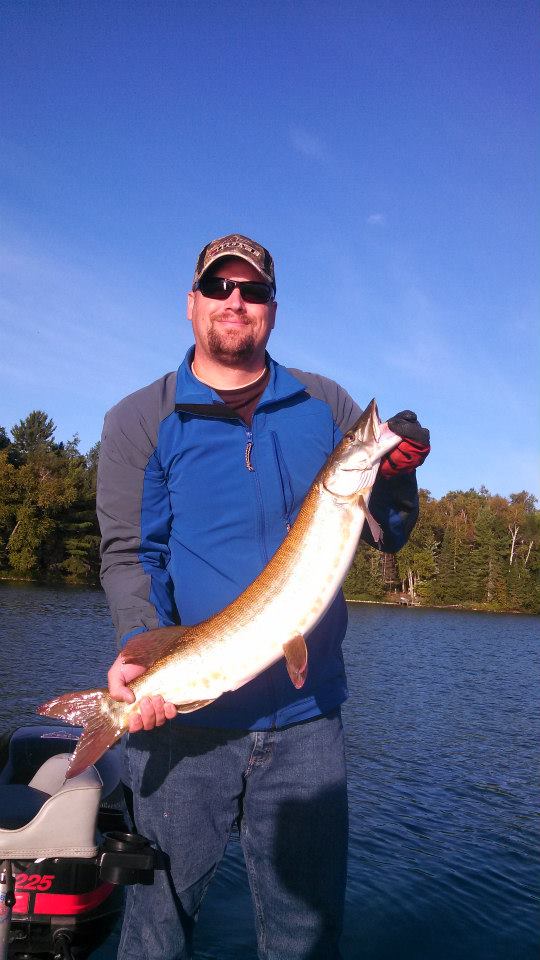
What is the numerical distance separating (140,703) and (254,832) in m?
0.73

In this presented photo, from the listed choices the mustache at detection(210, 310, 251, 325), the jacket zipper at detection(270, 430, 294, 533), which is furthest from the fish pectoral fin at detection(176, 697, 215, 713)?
the mustache at detection(210, 310, 251, 325)

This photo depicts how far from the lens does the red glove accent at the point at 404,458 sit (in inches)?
116

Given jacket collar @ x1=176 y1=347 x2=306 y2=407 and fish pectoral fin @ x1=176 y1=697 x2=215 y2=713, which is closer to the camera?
fish pectoral fin @ x1=176 y1=697 x2=215 y2=713

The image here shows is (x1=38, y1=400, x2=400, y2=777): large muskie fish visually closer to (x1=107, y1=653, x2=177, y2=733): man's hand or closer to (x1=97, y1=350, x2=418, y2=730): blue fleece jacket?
(x1=107, y1=653, x2=177, y2=733): man's hand

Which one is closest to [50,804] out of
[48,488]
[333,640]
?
[333,640]

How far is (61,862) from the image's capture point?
3.46 m

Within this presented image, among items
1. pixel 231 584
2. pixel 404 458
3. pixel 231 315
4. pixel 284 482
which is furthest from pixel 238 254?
pixel 231 584

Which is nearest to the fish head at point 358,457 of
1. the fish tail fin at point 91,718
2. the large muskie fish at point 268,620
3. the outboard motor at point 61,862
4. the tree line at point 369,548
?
the large muskie fish at point 268,620

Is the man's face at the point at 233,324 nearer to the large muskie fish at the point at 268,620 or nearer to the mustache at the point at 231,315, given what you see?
the mustache at the point at 231,315

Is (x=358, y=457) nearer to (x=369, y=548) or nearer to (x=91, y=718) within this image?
(x=91, y=718)

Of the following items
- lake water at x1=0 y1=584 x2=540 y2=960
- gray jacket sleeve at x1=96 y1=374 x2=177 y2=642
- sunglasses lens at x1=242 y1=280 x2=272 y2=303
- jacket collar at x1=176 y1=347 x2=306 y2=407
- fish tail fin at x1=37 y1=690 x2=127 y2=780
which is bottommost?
lake water at x1=0 y1=584 x2=540 y2=960

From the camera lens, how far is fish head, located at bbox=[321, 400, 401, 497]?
301cm

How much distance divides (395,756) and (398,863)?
14.2ft

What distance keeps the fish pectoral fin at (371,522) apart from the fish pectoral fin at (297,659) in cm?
56
